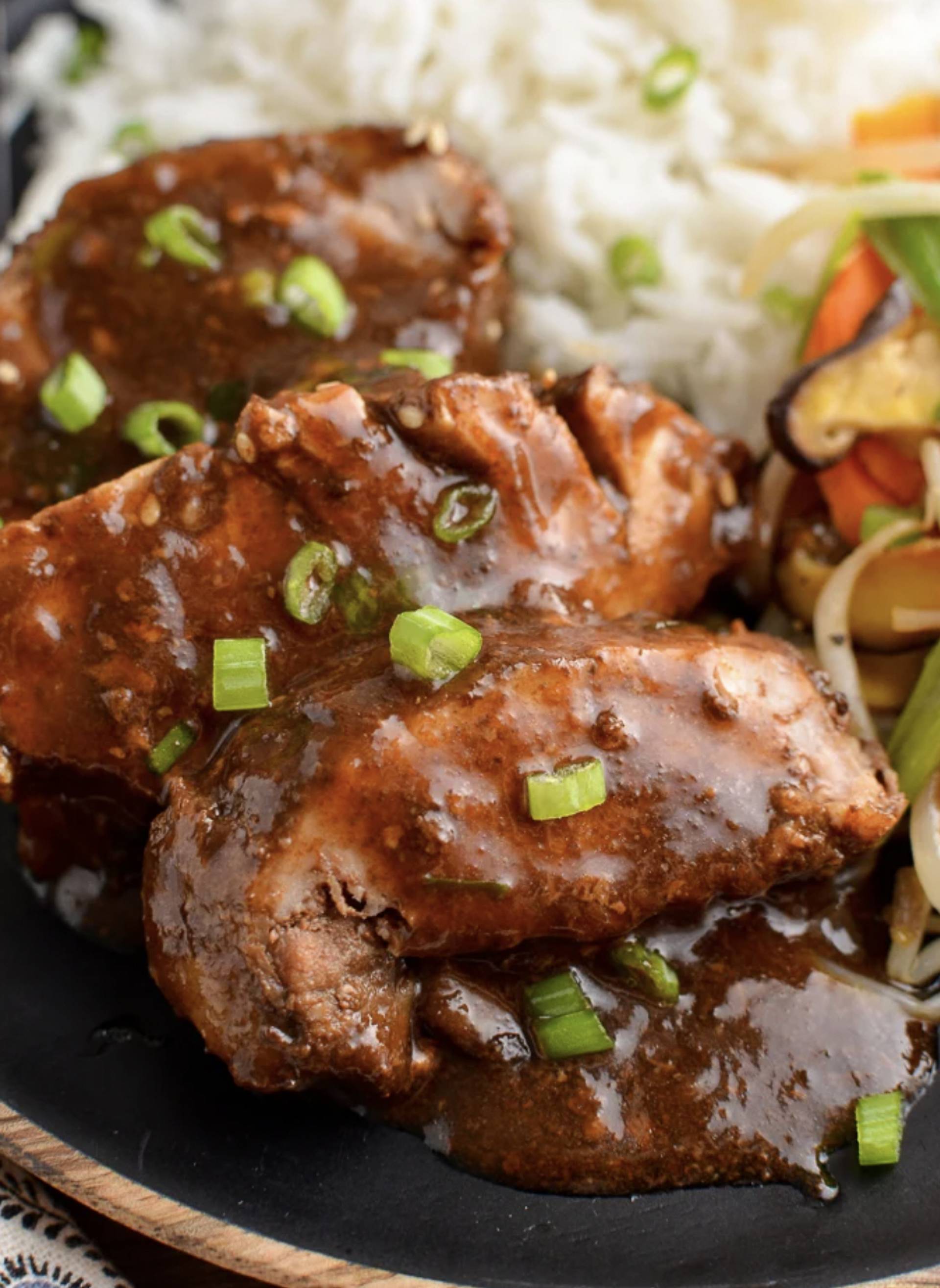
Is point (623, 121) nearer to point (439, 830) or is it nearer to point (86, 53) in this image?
point (86, 53)

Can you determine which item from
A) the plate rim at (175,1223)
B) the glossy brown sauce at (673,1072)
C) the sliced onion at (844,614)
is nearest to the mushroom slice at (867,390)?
the sliced onion at (844,614)

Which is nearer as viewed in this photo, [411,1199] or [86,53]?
[411,1199]

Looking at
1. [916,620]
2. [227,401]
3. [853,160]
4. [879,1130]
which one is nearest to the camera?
[879,1130]

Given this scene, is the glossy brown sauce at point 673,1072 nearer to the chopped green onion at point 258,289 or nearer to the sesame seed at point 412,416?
the sesame seed at point 412,416

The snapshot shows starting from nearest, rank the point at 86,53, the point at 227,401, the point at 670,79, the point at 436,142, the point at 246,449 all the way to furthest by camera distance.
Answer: the point at 246,449, the point at 227,401, the point at 436,142, the point at 670,79, the point at 86,53

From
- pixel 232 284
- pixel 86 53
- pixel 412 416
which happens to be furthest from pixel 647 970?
pixel 86 53

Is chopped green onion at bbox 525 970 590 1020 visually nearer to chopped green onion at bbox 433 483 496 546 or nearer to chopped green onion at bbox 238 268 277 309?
chopped green onion at bbox 433 483 496 546

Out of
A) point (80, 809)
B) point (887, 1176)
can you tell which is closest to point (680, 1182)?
point (887, 1176)
